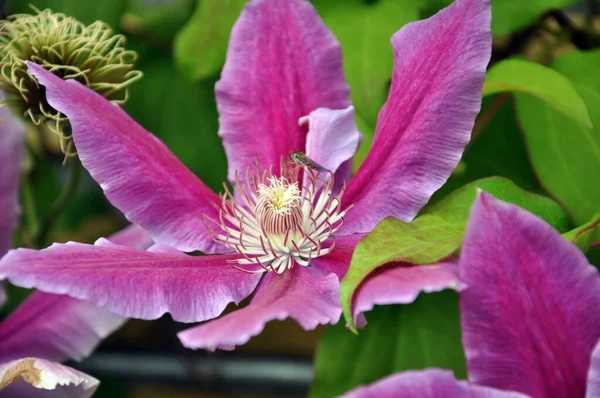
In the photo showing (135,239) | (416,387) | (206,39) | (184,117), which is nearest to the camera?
(416,387)

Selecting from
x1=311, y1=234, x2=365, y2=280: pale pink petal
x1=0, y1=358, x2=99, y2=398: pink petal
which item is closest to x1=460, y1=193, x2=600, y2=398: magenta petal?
x1=311, y1=234, x2=365, y2=280: pale pink petal

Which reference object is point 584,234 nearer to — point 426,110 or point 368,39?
point 426,110

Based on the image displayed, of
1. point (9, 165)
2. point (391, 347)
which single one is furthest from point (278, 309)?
point (9, 165)

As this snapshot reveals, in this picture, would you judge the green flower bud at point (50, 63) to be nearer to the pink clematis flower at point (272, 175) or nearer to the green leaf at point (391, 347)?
the pink clematis flower at point (272, 175)

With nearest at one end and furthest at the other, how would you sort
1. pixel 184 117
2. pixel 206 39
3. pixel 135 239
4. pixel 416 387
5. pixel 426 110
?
1. pixel 416 387
2. pixel 426 110
3. pixel 135 239
4. pixel 206 39
5. pixel 184 117

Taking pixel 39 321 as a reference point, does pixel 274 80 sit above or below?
above

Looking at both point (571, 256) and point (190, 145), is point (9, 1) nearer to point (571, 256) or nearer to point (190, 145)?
point (190, 145)

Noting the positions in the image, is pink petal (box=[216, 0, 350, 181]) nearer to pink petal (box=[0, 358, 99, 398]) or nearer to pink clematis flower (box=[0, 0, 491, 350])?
pink clematis flower (box=[0, 0, 491, 350])
